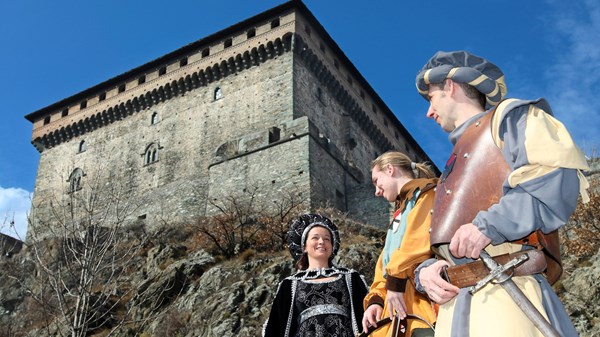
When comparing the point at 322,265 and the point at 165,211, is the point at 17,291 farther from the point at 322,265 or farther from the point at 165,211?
the point at 322,265

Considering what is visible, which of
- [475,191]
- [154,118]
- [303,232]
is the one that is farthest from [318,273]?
[154,118]

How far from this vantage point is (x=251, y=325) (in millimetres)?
13320

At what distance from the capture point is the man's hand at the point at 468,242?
2502mm

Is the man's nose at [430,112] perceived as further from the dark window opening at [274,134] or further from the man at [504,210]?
the dark window opening at [274,134]

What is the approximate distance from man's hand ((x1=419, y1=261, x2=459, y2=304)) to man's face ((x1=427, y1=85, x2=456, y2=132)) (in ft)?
2.62

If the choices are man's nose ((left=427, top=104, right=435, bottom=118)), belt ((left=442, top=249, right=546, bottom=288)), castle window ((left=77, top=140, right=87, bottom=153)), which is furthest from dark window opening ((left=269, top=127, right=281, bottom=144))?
belt ((left=442, top=249, right=546, bottom=288))

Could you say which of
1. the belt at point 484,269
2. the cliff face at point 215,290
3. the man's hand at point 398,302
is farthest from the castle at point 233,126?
the belt at point 484,269

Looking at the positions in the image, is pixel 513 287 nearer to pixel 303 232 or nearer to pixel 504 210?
pixel 504 210

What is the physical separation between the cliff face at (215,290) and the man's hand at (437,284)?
8283 mm

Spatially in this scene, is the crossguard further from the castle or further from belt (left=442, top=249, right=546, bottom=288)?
the castle

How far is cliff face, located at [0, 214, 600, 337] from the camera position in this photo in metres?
Result: 11.0

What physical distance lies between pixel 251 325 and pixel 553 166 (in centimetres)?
1158

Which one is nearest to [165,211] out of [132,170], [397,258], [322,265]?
[132,170]

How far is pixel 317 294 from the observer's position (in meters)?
4.96
